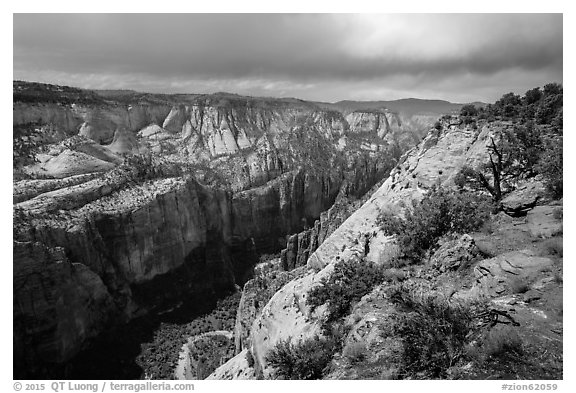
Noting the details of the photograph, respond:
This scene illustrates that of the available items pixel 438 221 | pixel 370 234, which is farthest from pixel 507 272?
pixel 370 234

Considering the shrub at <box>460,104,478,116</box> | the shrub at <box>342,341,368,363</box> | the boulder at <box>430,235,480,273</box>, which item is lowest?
the shrub at <box>342,341,368,363</box>

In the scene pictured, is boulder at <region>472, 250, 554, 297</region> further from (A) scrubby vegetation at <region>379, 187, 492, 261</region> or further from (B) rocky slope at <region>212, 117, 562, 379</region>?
(A) scrubby vegetation at <region>379, 187, 492, 261</region>

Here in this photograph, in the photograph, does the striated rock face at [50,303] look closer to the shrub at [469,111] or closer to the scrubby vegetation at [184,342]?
the scrubby vegetation at [184,342]

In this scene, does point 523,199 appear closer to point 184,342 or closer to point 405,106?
point 184,342

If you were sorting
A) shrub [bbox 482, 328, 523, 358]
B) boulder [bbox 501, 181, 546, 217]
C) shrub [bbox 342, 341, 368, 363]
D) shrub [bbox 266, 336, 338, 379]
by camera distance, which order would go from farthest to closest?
boulder [bbox 501, 181, 546, 217] → shrub [bbox 266, 336, 338, 379] → shrub [bbox 342, 341, 368, 363] → shrub [bbox 482, 328, 523, 358]

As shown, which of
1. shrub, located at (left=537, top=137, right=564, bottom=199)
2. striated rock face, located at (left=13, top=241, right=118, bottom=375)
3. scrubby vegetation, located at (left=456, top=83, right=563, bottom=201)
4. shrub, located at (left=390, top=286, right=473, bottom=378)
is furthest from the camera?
striated rock face, located at (left=13, top=241, right=118, bottom=375)

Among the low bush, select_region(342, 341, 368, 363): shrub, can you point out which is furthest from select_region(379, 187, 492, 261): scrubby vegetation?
select_region(342, 341, 368, 363): shrub
